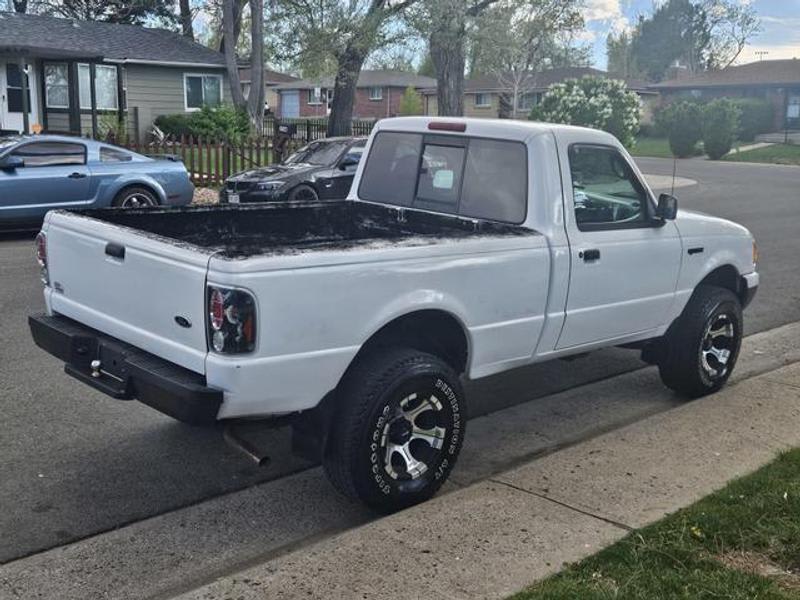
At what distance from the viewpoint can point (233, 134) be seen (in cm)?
2914

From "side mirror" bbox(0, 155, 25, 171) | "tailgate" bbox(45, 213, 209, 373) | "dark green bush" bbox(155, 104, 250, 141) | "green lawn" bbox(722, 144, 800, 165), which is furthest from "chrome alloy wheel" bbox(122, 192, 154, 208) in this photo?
"green lawn" bbox(722, 144, 800, 165)

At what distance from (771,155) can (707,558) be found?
42237 mm

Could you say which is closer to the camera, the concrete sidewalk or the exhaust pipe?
the concrete sidewalk

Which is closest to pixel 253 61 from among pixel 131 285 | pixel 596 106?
pixel 596 106

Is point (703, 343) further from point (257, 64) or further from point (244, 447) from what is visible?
point (257, 64)

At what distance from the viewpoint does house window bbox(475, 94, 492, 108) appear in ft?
220

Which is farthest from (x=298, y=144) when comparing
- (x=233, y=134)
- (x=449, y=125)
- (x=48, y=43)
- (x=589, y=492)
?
(x=589, y=492)

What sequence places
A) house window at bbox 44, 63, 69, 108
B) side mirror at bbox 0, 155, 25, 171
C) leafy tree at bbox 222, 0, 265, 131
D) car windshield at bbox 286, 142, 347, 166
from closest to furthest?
side mirror at bbox 0, 155, 25, 171, car windshield at bbox 286, 142, 347, 166, leafy tree at bbox 222, 0, 265, 131, house window at bbox 44, 63, 69, 108

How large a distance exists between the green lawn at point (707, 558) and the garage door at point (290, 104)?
68.6 meters

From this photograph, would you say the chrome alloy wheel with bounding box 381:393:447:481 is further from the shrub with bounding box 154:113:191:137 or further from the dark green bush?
the shrub with bounding box 154:113:191:137

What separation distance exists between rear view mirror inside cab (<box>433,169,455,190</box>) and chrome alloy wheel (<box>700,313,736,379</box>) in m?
2.13

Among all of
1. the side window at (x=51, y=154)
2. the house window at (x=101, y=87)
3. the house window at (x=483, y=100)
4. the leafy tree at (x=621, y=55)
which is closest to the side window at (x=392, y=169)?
the side window at (x=51, y=154)

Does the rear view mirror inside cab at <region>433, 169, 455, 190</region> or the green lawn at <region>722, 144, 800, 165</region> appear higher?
the rear view mirror inside cab at <region>433, 169, 455, 190</region>

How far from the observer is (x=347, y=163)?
15.6 meters
